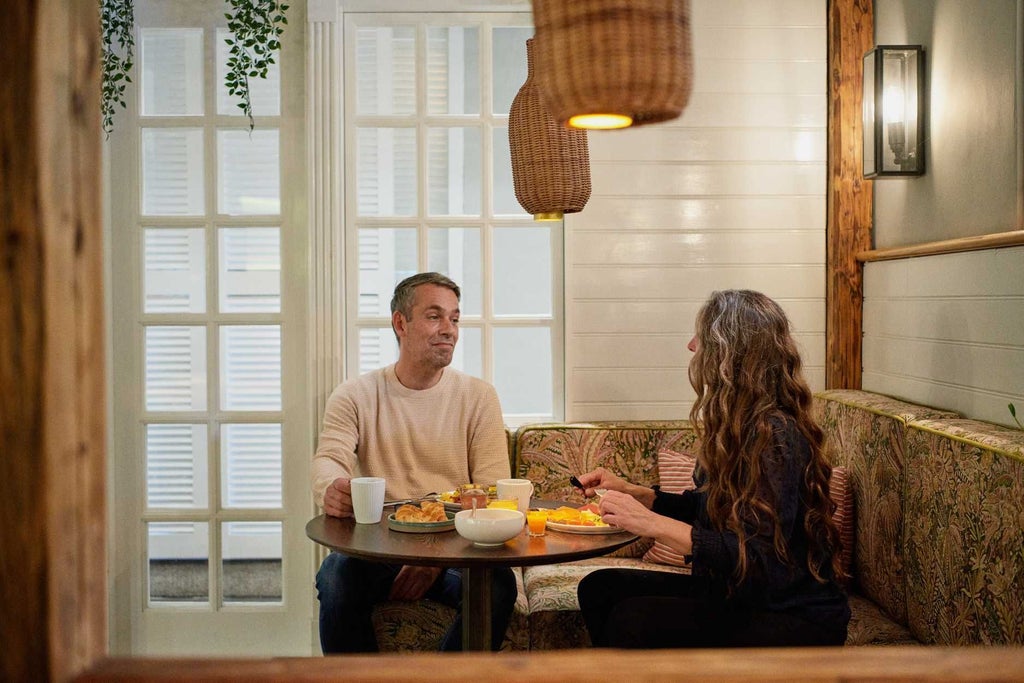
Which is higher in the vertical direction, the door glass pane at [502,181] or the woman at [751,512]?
the door glass pane at [502,181]

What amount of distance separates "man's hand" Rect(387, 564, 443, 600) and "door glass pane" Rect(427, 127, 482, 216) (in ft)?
4.96

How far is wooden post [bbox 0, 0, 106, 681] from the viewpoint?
124cm

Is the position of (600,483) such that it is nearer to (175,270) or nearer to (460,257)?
(460,257)

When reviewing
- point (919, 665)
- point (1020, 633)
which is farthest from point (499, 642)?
point (919, 665)

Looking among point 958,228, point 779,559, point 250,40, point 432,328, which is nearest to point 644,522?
point 779,559

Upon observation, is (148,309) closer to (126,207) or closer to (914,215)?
(126,207)

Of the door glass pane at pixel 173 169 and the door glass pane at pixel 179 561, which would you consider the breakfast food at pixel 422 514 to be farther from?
the door glass pane at pixel 173 169

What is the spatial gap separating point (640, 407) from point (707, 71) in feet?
4.39

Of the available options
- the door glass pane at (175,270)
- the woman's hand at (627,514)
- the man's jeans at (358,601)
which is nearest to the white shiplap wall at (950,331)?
the woman's hand at (627,514)

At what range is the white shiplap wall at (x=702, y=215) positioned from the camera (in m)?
3.78

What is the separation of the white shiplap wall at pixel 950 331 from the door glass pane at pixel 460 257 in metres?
1.49

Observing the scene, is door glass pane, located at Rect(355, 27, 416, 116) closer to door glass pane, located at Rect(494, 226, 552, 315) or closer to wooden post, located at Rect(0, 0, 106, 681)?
door glass pane, located at Rect(494, 226, 552, 315)

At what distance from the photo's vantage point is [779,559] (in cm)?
212

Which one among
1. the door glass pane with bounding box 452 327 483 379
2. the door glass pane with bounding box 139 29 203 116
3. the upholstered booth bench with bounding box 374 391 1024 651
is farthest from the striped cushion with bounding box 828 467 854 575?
the door glass pane with bounding box 139 29 203 116
